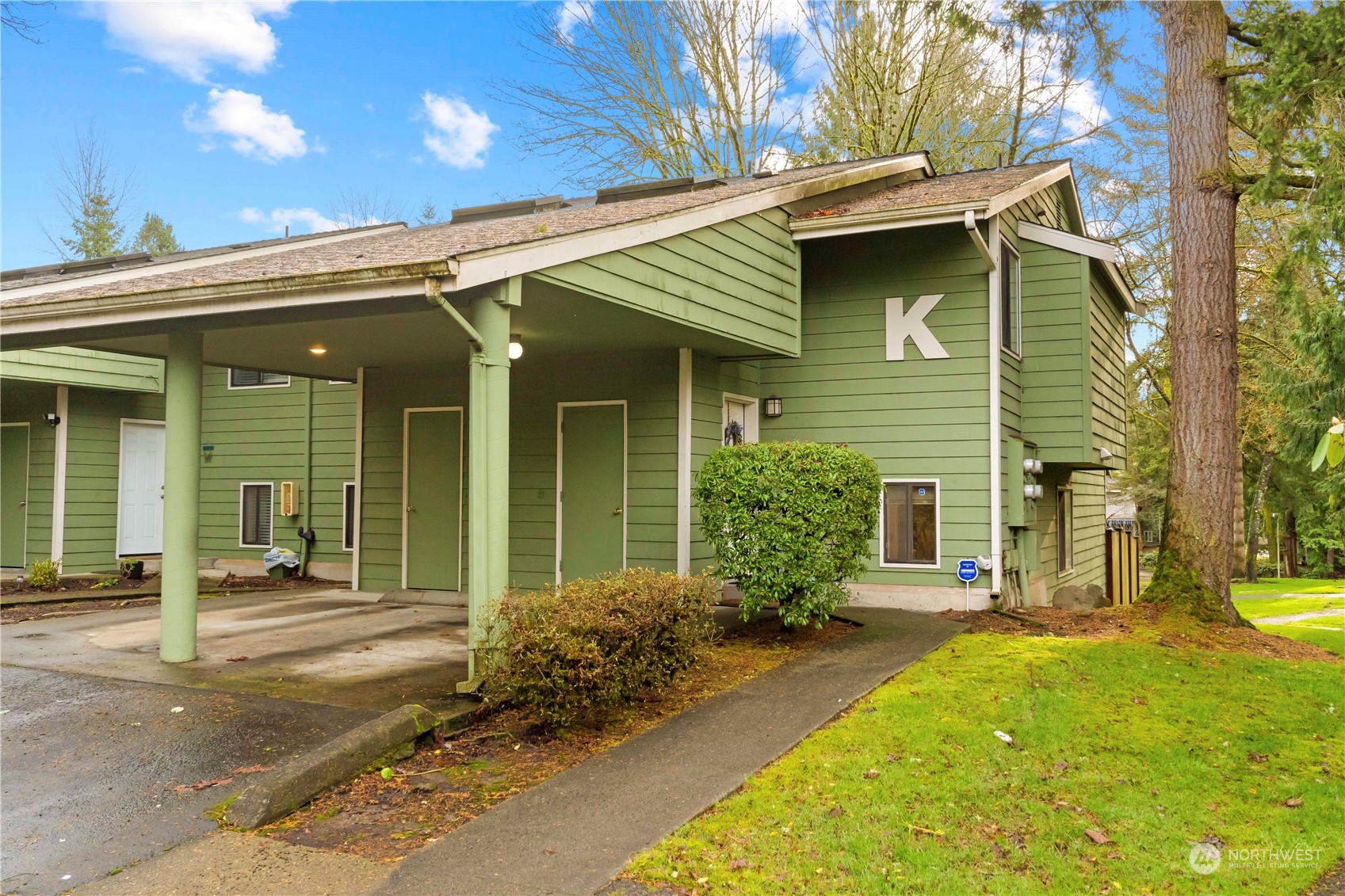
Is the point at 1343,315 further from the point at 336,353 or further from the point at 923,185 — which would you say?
the point at 336,353

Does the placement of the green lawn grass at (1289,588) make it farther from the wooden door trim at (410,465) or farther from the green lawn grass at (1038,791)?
the wooden door trim at (410,465)

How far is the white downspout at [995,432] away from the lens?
9.00m

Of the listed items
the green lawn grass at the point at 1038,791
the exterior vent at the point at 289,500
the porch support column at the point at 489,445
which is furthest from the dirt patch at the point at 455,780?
the exterior vent at the point at 289,500

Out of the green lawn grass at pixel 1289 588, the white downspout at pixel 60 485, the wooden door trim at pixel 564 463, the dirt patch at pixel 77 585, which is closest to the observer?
the wooden door trim at pixel 564 463

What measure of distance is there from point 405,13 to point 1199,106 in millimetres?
15968

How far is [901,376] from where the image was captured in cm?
957

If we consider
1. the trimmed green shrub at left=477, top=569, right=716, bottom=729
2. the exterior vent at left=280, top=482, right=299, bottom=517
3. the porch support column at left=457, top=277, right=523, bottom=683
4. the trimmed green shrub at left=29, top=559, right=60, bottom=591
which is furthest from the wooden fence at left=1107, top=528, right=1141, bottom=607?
the trimmed green shrub at left=29, top=559, right=60, bottom=591

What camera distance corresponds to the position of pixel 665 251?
6.97 meters

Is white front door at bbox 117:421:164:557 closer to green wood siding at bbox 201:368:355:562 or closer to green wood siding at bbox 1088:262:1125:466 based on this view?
green wood siding at bbox 201:368:355:562

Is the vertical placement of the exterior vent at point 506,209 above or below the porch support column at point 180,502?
above

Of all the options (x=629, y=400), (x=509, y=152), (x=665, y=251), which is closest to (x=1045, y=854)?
(x=665, y=251)

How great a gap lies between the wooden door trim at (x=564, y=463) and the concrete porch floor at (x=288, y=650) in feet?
4.69

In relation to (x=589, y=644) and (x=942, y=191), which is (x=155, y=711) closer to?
(x=589, y=644)

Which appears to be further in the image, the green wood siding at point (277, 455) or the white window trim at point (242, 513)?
the white window trim at point (242, 513)
